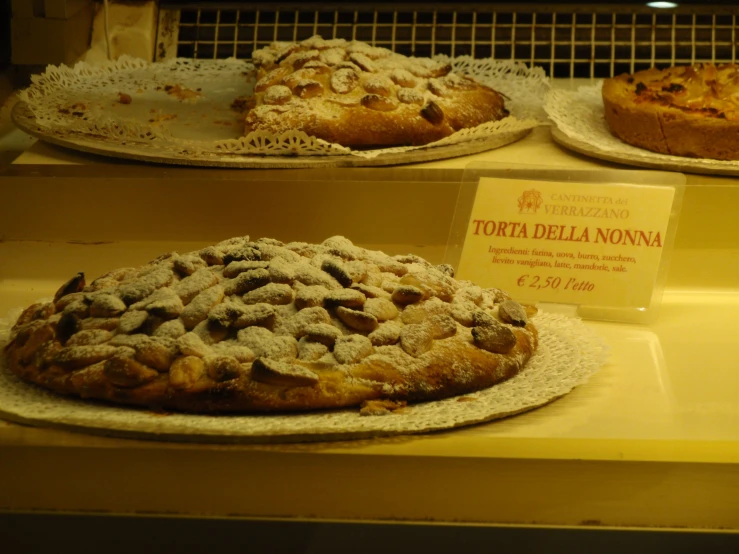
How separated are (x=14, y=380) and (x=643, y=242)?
0.85 meters

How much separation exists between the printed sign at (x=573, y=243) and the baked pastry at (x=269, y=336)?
0.21 meters

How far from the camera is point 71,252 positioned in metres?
1.60

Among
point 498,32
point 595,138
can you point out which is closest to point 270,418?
point 595,138

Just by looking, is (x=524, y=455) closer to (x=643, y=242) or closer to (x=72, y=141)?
(x=643, y=242)

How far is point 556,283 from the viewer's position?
1.33 meters

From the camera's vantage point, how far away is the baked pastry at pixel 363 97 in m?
1.65

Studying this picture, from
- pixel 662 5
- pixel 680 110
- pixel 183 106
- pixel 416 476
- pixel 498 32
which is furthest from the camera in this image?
pixel 498 32

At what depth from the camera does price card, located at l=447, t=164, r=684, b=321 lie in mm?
1321

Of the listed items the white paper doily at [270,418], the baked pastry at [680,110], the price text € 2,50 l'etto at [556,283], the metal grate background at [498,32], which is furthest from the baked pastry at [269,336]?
the metal grate background at [498,32]

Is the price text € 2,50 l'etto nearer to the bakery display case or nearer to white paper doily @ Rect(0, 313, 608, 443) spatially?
the bakery display case

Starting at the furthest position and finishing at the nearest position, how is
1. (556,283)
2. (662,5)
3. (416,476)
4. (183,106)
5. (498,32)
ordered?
(498,32)
(662,5)
(183,106)
(556,283)
(416,476)

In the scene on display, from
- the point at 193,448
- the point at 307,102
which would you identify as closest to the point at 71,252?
the point at 307,102

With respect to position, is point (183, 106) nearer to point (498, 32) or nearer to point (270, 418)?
point (498, 32)

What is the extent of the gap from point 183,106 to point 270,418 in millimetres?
1145
